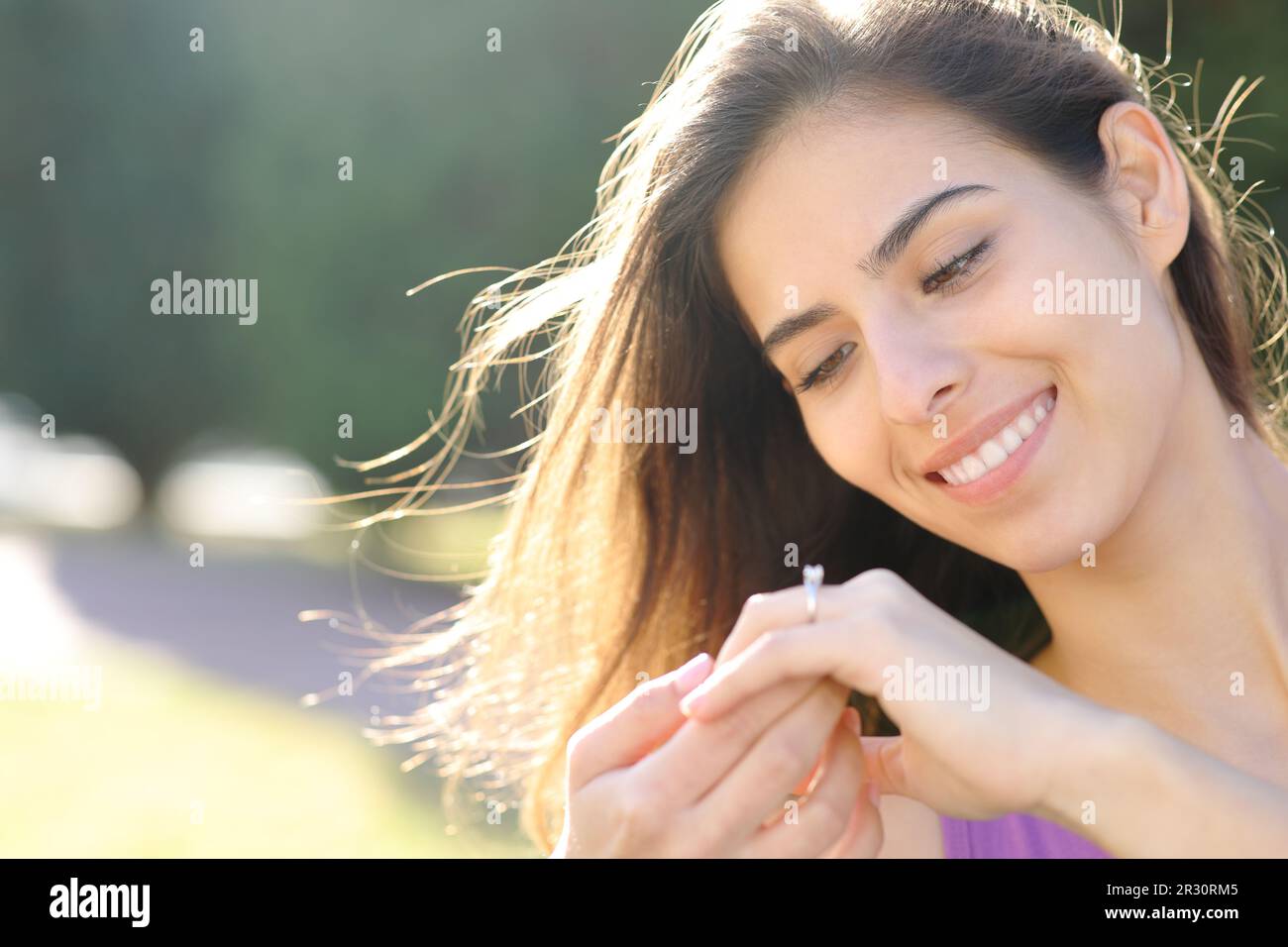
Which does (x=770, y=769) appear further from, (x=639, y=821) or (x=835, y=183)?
(x=835, y=183)

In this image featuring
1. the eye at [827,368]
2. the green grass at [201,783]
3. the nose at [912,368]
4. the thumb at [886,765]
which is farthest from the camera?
the green grass at [201,783]

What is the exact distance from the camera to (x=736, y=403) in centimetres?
311

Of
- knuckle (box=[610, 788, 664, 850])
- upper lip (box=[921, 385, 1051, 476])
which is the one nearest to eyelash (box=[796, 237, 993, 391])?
upper lip (box=[921, 385, 1051, 476])

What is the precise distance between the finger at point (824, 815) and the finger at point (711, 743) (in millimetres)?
130

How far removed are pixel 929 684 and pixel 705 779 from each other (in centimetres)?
36

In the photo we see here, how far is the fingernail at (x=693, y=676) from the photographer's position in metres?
2.09

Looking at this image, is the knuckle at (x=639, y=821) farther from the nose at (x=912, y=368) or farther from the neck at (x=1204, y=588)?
the neck at (x=1204, y=588)

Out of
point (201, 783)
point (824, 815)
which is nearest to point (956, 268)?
point (824, 815)

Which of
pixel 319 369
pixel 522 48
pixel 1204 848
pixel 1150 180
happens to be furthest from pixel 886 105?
pixel 319 369

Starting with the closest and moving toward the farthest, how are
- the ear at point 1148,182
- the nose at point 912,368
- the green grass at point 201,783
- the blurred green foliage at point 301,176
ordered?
the nose at point 912,368, the ear at point 1148,182, the green grass at point 201,783, the blurred green foliage at point 301,176

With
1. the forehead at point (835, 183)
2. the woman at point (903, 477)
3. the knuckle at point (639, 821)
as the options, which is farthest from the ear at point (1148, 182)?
the knuckle at point (639, 821)

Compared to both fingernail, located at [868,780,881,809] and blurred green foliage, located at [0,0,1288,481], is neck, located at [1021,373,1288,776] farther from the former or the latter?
blurred green foliage, located at [0,0,1288,481]

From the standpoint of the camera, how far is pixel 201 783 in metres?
7.19
